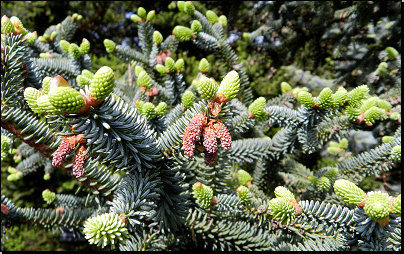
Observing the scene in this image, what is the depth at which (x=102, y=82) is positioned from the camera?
22.7 inches

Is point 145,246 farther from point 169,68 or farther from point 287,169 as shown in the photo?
point 287,169

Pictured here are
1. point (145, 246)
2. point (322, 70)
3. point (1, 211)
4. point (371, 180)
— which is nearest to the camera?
point (145, 246)

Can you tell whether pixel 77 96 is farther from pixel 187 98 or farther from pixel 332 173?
pixel 332 173

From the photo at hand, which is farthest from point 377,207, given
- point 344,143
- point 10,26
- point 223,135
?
point 10,26

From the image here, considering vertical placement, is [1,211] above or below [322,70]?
above

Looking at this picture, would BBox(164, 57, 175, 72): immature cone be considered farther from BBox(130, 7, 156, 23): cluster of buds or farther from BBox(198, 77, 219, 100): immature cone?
BBox(198, 77, 219, 100): immature cone

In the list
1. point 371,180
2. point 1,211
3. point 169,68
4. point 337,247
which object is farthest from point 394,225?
point 371,180

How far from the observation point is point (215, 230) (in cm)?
117

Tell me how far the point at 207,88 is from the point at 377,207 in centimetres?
59

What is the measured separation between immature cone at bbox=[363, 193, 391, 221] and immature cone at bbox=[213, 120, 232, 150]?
17.4 inches

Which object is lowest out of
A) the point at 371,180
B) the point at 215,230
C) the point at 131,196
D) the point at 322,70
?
the point at 371,180

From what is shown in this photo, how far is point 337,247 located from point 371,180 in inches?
77.9

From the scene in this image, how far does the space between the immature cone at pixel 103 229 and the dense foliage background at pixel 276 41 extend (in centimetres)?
195

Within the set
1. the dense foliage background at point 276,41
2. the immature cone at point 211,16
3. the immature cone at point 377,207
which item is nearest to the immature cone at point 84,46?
the immature cone at point 211,16
